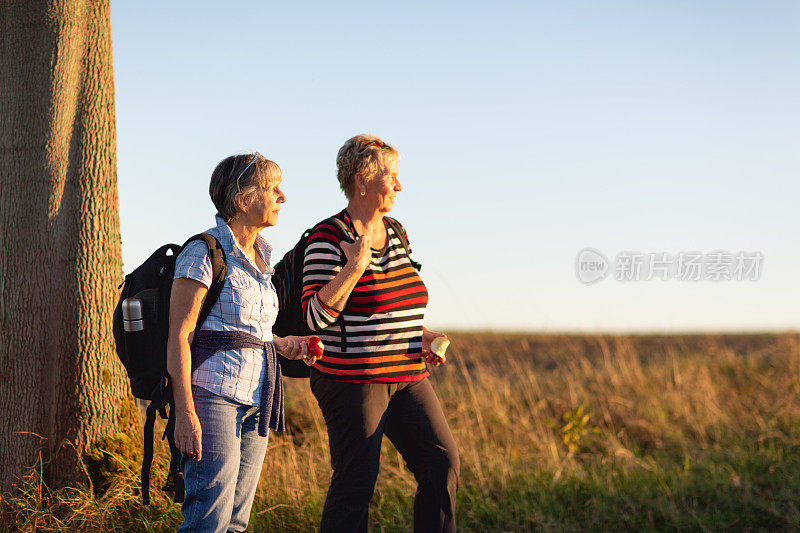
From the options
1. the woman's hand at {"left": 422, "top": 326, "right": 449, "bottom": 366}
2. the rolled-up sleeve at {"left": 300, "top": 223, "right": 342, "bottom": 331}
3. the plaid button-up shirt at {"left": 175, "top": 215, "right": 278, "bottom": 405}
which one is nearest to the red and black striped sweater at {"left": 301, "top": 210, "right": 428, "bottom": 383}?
the rolled-up sleeve at {"left": 300, "top": 223, "right": 342, "bottom": 331}

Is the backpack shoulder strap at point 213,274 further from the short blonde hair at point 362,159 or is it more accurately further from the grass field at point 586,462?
the grass field at point 586,462

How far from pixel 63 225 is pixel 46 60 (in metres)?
1.09

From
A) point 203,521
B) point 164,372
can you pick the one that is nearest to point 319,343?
point 164,372

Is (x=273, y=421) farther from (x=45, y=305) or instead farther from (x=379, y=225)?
(x=45, y=305)

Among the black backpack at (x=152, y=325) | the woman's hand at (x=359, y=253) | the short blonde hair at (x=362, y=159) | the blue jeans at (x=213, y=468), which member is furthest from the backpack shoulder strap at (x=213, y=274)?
the short blonde hair at (x=362, y=159)

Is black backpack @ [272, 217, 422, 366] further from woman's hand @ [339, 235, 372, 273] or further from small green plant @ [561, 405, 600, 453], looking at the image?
small green plant @ [561, 405, 600, 453]

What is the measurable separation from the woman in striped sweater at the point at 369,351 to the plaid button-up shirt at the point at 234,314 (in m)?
0.27

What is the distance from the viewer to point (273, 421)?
3.11 m

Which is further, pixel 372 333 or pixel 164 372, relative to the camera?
pixel 372 333

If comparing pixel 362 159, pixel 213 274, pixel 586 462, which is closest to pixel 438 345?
pixel 362 159

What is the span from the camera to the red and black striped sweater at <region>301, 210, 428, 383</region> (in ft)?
10.6

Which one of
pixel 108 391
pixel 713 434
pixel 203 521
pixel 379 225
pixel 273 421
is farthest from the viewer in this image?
pixel 713 434

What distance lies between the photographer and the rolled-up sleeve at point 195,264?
2.75m

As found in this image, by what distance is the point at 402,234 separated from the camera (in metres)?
3.67
